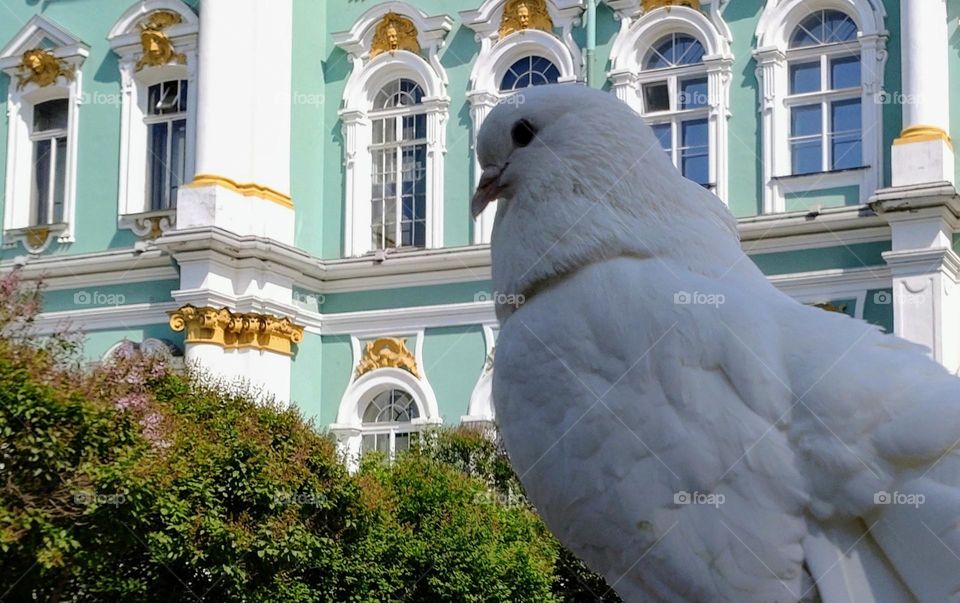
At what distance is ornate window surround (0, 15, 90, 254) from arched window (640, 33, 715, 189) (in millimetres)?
7778

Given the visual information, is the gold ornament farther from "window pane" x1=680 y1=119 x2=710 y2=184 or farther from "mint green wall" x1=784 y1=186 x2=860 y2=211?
"mint green wall" x1=784 y1=186 x2=860 y2=211

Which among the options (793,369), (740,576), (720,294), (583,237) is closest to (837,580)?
(740,576)

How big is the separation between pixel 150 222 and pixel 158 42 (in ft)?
7.69

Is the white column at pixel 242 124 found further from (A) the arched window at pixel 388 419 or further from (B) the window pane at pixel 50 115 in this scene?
(B) the window pane at pixel 50 115

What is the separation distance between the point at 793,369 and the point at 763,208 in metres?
16.4

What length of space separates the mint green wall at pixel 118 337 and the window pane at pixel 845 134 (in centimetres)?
828

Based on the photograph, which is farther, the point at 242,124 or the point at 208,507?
the point at 242,124

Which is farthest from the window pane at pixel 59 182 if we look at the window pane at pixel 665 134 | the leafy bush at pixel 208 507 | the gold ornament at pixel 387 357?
the leafy bush at pixel 208 507

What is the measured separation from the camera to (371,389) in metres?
21.0

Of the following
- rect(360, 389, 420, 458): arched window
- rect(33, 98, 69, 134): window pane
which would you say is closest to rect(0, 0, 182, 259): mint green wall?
rect(33, 98, 69, 134): window pane

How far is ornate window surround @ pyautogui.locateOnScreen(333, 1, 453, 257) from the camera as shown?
20953mm

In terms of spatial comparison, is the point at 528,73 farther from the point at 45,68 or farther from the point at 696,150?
the point at 45,68

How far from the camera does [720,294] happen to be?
2.85 m

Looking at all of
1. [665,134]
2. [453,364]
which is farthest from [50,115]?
[665,134]
